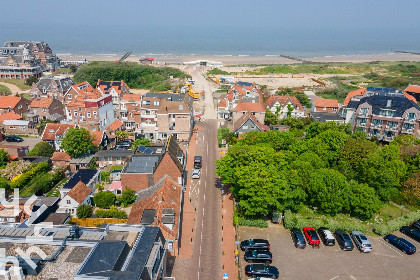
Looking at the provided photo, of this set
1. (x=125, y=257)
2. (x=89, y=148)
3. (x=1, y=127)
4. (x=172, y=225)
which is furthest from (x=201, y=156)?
(x=1, y=127)

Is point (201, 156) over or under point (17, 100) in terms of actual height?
under

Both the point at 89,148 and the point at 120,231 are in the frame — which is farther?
the point at 89,148

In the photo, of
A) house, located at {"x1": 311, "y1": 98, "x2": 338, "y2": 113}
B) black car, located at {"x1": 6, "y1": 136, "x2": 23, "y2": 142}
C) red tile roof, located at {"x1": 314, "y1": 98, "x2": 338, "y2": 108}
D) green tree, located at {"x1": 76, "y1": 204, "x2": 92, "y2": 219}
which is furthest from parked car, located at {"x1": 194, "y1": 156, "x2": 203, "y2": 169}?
red tile roof, located at {"x1": 314, "y1": 98, "x2": 338, "y2": 108}

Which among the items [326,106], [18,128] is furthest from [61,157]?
[326,106]

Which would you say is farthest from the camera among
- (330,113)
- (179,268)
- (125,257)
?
(330,113)

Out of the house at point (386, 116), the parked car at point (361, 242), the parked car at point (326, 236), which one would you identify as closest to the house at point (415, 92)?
the house at point (386, 116)

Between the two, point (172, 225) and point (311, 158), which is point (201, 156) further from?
point (172, 225)

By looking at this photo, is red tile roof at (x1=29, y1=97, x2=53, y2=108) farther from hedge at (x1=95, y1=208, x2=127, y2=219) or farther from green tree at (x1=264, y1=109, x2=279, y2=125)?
green tree at (x1=264, y1=109, x2=279, y2=125)
